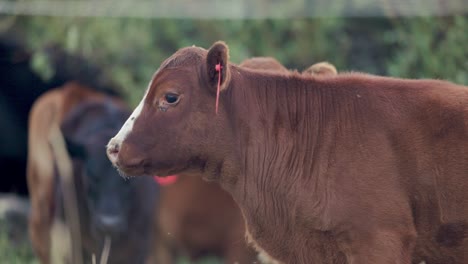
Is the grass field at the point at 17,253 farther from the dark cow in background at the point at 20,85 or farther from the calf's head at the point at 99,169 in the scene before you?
the dark cow in background at the point at 20,85

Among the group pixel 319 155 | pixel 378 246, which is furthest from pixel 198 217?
pixel 378 246

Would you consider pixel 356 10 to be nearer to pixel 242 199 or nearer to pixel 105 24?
pixel 105 24

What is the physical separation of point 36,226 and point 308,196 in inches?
A: 183

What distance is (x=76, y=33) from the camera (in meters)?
10.3

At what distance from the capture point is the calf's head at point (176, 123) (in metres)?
5.11

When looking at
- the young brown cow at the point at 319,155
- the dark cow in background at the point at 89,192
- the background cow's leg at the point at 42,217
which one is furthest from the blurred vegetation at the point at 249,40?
the young brown cow at the point at 319,155

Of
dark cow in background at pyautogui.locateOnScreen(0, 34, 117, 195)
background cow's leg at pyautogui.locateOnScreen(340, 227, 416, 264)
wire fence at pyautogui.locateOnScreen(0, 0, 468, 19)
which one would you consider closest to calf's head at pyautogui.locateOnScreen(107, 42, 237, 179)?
background cow's leg at pyautogui.locateOnScreen(340, 227, 416, 264)

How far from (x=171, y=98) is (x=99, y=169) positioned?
345 centimetres

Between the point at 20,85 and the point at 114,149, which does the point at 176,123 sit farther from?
the point at 20,85

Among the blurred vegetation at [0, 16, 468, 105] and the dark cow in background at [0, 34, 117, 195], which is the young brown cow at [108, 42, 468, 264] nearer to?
the blurred vegetation at [0, 16, 468, 105]

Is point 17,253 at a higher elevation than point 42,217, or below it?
below

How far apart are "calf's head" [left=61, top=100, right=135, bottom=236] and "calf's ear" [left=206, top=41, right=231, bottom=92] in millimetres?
3280

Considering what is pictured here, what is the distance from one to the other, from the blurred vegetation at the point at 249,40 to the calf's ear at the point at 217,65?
446cm

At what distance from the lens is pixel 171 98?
5121 mm
